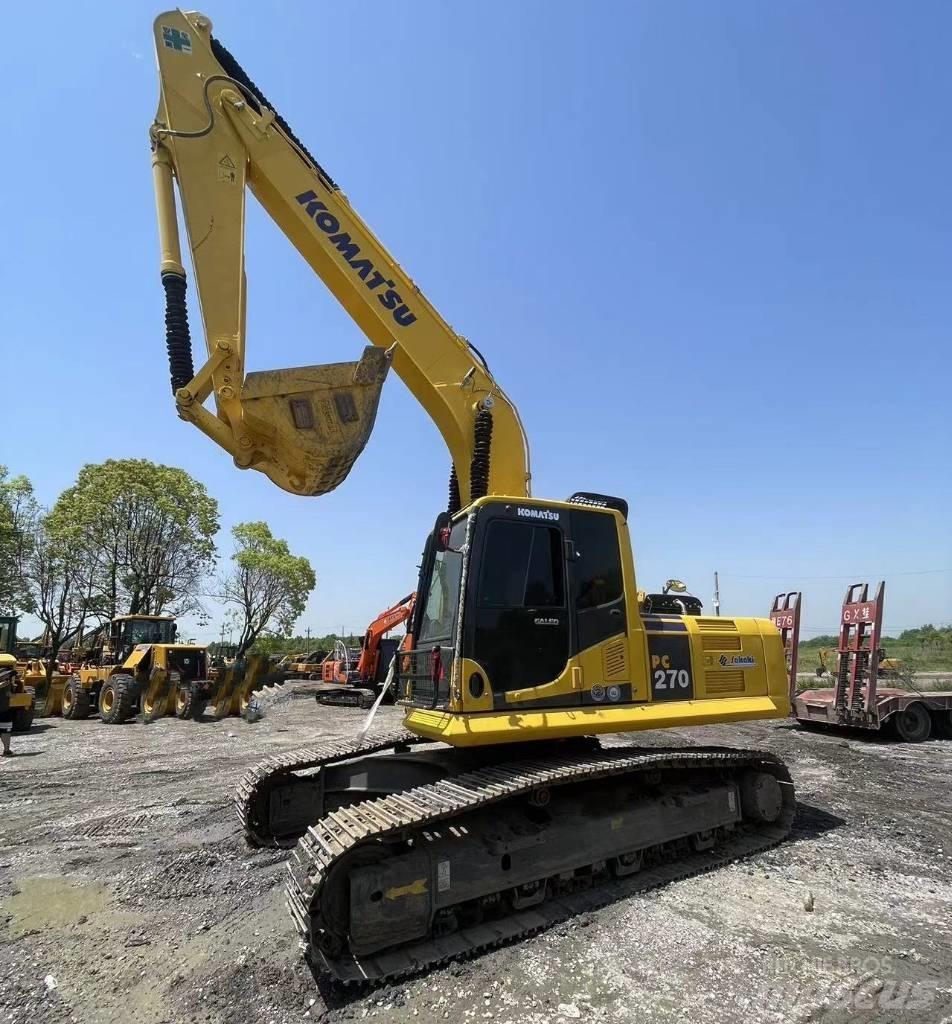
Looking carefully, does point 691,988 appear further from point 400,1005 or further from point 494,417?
point 494,417

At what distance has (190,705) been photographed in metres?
15.9

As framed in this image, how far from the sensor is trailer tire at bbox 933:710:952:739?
41.3 feet

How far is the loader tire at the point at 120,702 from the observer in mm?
15367

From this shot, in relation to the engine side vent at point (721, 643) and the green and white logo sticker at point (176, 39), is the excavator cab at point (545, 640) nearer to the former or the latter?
the engine side vent at point (721, 643)

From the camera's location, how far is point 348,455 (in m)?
5.95

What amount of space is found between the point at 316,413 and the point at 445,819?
11.3 ft

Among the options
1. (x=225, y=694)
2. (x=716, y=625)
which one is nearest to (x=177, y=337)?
(x=716, y=625)

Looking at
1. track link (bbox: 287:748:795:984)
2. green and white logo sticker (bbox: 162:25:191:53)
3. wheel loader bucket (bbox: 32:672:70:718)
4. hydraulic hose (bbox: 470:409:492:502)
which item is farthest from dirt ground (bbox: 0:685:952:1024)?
wheel loader bucket (bbox: 32:672:70:718)

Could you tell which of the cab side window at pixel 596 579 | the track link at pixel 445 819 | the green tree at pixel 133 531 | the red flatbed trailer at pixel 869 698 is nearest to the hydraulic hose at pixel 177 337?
the cab side window at pixel 596 579

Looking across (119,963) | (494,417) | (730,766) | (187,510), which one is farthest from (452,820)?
(187,510)

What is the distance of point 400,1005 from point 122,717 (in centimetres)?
1437

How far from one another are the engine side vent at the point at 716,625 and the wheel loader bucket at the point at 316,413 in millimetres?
3540

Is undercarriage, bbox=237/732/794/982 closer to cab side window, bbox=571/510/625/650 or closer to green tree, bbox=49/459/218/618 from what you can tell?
cab side window, bbox=571/510/625/650

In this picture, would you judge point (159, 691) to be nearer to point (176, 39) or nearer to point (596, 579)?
point (176, 39)
